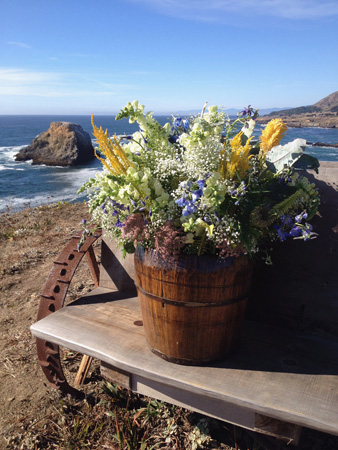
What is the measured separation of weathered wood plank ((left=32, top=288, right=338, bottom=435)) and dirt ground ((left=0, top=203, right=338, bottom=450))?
50cm

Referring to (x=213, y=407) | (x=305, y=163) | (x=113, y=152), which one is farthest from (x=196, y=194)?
(x=213, y=407)

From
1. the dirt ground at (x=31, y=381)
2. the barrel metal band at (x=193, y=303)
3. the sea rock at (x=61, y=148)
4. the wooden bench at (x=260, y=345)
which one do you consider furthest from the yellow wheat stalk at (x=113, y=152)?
the sea rock at (x=61, y=148)

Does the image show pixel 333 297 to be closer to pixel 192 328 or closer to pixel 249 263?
pixel 249 263

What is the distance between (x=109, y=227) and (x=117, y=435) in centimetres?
130

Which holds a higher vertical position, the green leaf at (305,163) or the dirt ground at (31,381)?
the green leaf at (305,163)

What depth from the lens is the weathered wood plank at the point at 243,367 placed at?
1.56 metres

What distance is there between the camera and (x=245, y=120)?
1848 millimetres

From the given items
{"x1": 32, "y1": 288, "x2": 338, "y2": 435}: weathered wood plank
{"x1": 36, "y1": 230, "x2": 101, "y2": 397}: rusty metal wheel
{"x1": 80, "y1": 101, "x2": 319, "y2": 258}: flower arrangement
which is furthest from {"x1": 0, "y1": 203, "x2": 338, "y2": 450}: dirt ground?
{"x1": 80, "y1": 101, "x2": 319, "y2": 258}: flower arrangement

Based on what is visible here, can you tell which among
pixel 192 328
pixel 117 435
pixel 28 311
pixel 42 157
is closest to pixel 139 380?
pixel 117 435

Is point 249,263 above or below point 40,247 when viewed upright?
above

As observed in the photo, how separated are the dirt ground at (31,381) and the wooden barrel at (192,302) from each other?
0.73 meters

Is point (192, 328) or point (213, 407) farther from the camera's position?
point (213, 407)

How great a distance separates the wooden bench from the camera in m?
1.63

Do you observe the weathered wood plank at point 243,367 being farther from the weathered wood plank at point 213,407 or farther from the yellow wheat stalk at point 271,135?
the yellow wheat stalk at point 271,135
